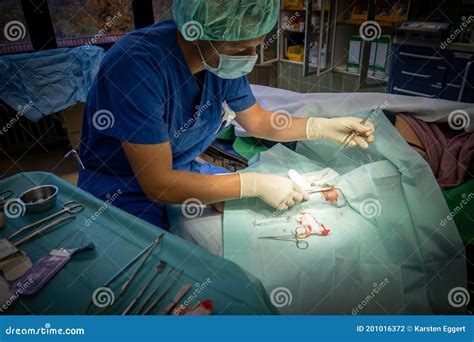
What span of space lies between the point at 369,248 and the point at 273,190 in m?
0.34

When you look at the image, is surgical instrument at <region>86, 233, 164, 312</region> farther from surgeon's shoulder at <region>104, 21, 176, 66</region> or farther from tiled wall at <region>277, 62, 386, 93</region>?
tiled wall at <region>277, 62, 386, 93</region>

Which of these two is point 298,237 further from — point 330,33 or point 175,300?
point 330,33

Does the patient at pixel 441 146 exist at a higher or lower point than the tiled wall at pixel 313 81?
higher

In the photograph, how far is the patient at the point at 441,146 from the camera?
45.8 inches

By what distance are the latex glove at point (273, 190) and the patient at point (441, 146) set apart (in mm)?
485

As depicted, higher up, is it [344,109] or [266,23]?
[266,23]

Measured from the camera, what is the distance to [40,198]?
3.51ft

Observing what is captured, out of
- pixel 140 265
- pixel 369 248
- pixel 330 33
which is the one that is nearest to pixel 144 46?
pixel 140 265

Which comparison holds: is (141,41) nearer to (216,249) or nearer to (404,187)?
(216,249)

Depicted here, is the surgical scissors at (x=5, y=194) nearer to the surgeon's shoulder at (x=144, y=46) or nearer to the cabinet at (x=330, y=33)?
the surgeon's shoulder at (x=144, y=46)

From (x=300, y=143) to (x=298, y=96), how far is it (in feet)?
1.32

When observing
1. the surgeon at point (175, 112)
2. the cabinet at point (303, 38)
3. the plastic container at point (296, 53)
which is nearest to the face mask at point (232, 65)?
the surgeon at point (175, 112)

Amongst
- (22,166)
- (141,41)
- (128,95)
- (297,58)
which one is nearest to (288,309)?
(128,95)

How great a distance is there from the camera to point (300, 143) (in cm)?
150
